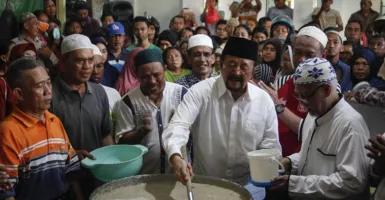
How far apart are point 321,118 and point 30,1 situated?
655 centimetres

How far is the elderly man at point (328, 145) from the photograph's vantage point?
86.4 inches

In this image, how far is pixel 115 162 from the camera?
239 centimetres

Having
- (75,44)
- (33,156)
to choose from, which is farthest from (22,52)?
(33,156)

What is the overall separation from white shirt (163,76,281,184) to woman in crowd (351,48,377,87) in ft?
7.00

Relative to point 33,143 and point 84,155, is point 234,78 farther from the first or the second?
point 33,143

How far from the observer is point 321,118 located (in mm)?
2381

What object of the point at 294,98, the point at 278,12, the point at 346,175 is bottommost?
the point at 346,175

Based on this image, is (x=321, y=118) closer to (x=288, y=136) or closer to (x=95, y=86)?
(x=288, y=136)

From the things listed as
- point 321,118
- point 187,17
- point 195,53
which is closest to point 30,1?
point 187,17

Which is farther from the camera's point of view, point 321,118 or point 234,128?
point 234,128

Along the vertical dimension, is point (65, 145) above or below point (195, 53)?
below

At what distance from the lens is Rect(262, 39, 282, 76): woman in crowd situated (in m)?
4.61

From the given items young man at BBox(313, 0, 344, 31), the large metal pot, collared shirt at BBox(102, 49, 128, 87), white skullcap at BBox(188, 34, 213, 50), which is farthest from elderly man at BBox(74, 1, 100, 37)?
the large metal pot

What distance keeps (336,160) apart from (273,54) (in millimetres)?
2518
